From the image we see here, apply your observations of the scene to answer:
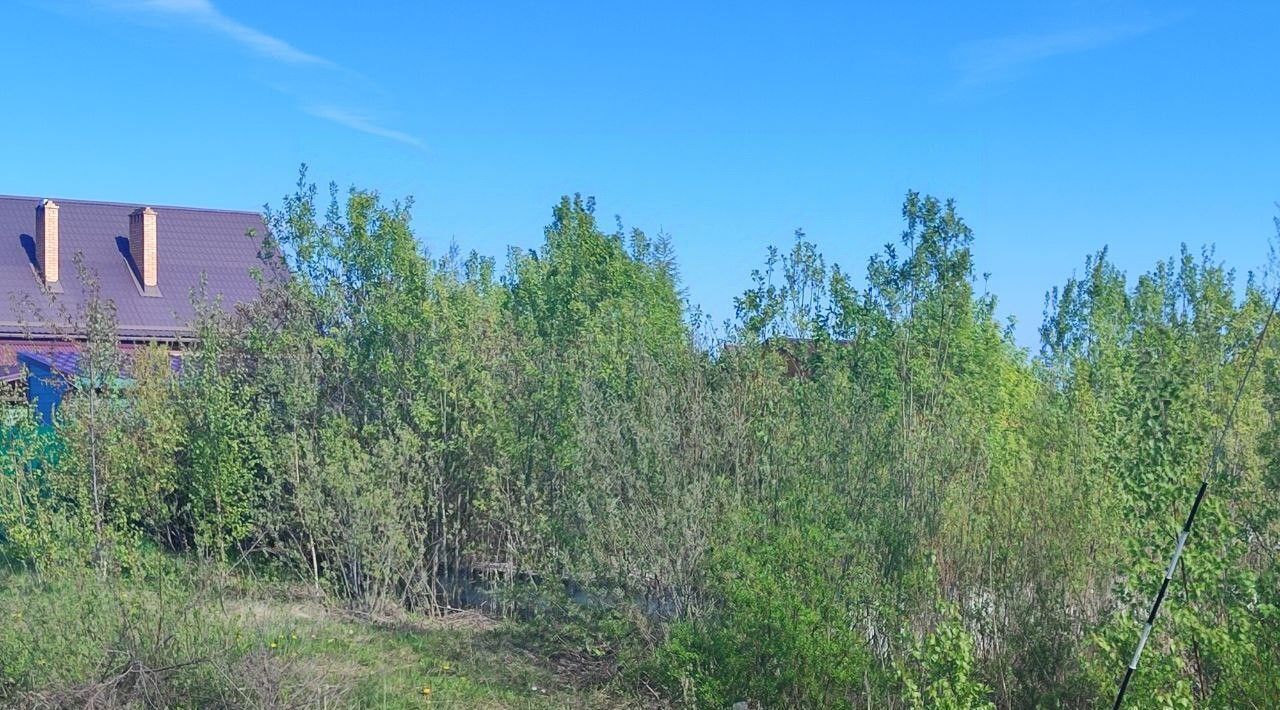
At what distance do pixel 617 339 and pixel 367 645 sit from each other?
129 inches

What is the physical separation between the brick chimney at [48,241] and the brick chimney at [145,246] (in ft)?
7.12

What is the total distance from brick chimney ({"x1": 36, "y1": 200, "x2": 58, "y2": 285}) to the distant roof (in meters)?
0.36

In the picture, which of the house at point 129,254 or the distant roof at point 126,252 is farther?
the distant roof at point 126,252

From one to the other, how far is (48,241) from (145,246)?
2.57 m

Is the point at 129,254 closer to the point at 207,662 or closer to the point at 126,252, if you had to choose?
the point at 126,252

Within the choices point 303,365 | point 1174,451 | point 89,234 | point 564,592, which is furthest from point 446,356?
point 89,234

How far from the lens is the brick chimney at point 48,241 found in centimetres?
3425

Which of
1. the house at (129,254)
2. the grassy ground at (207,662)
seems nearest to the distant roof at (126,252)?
the house at (129,254)

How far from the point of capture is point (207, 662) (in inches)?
283

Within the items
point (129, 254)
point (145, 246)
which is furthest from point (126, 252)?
point (145, 246)

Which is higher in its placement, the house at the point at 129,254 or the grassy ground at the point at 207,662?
the house at the point at 129,254

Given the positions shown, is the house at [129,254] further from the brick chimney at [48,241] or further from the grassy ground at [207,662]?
the grassy ground at [207,662]

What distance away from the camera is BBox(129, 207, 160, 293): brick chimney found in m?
35.7

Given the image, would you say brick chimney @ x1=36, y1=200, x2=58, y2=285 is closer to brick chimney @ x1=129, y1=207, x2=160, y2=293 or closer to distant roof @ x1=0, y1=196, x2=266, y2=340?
distant roof @ x1=0, y1=196, x2=266, y2=340
